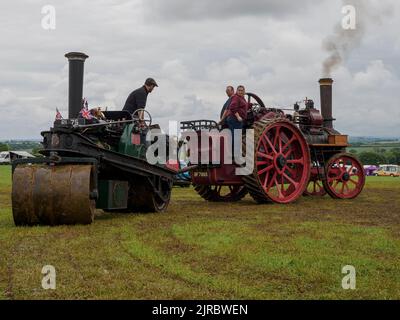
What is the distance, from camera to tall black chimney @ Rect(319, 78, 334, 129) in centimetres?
1429

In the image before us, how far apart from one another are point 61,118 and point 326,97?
8.00 metres

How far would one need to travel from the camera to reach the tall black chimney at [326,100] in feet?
46.9

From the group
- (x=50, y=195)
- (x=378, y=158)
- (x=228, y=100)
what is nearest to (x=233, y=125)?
(x=228, y=100)

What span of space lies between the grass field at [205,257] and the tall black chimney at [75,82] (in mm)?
1928

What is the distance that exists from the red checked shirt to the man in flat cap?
84.0 inches

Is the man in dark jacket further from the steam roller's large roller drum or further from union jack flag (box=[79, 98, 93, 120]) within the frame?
the steam roller's large roller drum

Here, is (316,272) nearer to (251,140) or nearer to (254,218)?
(254,218)

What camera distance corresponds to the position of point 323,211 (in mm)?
10414

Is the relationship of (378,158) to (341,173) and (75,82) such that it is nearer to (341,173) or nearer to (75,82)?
(341,173)

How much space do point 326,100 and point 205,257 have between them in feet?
31.1

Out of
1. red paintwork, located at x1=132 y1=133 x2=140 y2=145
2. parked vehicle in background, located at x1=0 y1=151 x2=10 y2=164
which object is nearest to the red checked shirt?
red paintwork, located at x1=132 y1=133 x2=140 y2=145

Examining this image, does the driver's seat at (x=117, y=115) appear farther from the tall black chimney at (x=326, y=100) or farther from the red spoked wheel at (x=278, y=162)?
the tall black chimney at (x=326, y=100)
